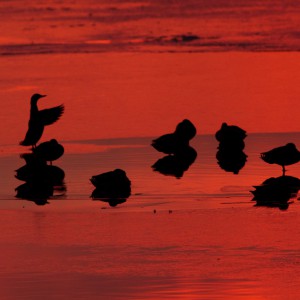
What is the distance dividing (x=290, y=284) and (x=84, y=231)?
10.6ft

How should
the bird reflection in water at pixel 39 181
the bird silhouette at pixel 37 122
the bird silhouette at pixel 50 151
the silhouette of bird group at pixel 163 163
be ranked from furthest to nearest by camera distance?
the bird silhouette at pixel 37 122
the bird silhouette at pixel 50 151
the bird reflection in water at pixel 39 181
the silhouette of bird group at pixel 163 163

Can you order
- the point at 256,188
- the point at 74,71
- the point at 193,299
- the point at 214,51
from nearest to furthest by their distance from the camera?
the point at 193,299, the point at 256,188, the point at 74,71, the point at 214,51

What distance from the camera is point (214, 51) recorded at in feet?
108

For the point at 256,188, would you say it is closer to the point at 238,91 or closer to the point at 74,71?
the point at 238,91

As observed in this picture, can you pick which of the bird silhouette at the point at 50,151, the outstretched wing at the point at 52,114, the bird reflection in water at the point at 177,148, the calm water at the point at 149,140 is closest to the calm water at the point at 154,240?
the calm water at the point at 149,140

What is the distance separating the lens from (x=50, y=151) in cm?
1944

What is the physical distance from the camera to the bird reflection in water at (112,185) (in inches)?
666

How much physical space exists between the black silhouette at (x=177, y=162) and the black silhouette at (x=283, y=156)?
45.7 inches

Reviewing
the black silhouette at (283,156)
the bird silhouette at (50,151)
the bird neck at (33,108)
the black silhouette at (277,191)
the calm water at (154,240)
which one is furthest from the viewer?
the bird neck at (33,108)

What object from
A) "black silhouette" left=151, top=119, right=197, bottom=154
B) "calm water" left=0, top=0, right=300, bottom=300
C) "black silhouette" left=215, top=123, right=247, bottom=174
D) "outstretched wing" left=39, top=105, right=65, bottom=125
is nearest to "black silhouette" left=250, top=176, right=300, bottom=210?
"calm water" left=0, top=0, right=300, bottom=300

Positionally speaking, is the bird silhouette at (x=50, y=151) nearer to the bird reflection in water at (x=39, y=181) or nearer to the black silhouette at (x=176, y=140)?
the bird reflection in water at (x=39, y=181)

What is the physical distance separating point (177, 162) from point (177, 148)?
71cm

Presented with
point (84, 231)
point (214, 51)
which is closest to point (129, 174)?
point (84, 231)

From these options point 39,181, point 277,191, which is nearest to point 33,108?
point 39,181
